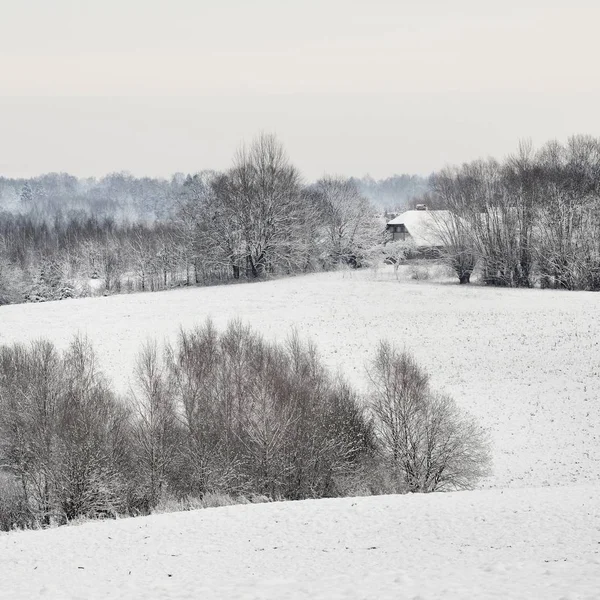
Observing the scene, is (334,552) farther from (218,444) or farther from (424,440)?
(424,440)

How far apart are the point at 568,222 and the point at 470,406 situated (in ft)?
126

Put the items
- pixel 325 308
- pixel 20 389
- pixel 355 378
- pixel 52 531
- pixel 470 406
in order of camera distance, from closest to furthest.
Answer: pixel 52 531 < pixel 20 389 < pixel 470 406 < pixel 355 378 < pixel 325 308

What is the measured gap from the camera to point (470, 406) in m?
35.4

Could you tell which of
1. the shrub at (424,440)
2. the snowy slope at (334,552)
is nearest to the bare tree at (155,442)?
the snowy slope at (334,552)

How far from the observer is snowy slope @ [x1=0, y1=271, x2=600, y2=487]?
31.4m

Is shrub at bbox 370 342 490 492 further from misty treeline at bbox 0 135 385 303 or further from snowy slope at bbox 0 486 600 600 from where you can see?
misty treeline at bbox 0 135 385 303

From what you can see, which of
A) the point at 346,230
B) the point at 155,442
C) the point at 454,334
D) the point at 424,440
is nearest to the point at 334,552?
the point at 424,440

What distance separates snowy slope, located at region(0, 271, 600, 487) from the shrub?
1606 millimetres

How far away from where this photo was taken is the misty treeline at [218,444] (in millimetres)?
25625

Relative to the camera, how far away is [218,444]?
27.2 meters

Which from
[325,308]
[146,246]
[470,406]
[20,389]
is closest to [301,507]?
[20,389]

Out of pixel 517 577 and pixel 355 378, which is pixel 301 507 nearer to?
pixel 517 577

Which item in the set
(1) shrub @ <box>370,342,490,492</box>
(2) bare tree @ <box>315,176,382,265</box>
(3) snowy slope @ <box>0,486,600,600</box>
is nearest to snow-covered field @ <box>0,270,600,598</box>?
(3) snowy slope @ <box>0,486,600,600</box>

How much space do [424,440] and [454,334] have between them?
2092 cm
